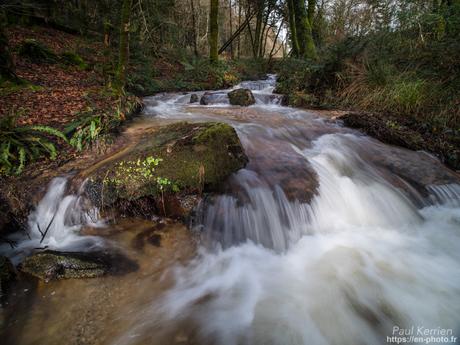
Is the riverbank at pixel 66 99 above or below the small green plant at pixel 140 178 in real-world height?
above

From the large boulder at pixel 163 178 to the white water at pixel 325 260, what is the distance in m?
0.33

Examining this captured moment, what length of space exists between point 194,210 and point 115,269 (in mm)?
1172

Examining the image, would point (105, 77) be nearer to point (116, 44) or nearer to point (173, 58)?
point (116, 44)

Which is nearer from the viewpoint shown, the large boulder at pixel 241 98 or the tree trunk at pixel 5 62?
the tree trunk at pixel 5 62

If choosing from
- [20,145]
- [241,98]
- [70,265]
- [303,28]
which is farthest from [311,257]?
[303,28]

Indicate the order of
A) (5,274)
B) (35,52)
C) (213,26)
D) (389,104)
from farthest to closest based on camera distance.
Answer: (213,26) → (35,52) → (389,104) → (5,274)

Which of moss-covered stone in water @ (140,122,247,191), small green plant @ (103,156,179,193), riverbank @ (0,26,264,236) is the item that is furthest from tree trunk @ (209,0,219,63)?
small green plant @ (103,156,179,193)

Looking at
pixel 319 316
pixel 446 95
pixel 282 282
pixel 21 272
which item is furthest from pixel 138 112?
pixel 446 95

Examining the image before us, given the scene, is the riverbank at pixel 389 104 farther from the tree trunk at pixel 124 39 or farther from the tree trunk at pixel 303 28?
the tree trunk at pixel 124 39

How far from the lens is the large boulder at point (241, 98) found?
9.49 meters

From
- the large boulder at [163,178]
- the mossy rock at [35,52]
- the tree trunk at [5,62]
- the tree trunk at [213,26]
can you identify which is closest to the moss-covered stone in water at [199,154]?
the large boulder at [163,178]

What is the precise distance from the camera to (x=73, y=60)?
32.2 feet

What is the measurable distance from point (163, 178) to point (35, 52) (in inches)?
341

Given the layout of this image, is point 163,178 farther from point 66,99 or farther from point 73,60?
point 73,60
